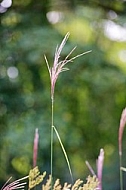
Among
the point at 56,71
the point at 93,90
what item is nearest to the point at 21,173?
the point at 93,90

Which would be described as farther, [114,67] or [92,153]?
[92,153]

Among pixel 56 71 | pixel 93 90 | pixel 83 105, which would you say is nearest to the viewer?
pixel 56 71

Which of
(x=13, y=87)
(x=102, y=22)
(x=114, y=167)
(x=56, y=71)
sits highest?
(x=102, y=22)

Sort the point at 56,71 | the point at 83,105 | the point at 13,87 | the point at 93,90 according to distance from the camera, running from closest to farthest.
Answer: the point at 56,71 < the point at 13,87 < the point at 93,90 < the point at 83,105

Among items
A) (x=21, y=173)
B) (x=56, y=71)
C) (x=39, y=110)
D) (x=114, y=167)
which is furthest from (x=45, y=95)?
(x=56, y=71)

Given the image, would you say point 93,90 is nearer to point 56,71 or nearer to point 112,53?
point 112,53

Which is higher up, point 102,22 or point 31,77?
point 102,22
